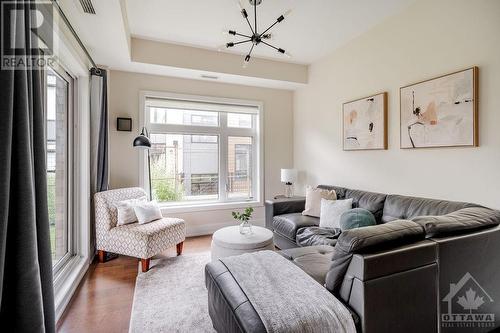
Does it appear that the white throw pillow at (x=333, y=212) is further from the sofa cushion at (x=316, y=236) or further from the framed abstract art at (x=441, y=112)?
the framed abstract art at (x=441, y=112)

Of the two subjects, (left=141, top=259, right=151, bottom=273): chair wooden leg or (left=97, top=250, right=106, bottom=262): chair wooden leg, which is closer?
(left=141, top=259, right=151, bottom=273): chair wooden leg

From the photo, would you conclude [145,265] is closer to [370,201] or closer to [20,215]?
[20,215]

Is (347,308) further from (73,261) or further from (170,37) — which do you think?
(170,37)

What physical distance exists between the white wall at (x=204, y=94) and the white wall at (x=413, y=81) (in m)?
0.66

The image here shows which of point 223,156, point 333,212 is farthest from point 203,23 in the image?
point 333,212

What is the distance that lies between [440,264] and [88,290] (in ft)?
9.37

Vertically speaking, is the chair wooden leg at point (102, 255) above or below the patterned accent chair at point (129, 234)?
below

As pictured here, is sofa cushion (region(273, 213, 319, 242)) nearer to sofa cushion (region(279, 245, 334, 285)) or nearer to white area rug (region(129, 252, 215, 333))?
sofa cushion (region(279, 245, 334, 285))

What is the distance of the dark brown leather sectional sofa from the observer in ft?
4.09

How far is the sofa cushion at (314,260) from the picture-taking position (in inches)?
65.4

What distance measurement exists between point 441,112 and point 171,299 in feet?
9.78

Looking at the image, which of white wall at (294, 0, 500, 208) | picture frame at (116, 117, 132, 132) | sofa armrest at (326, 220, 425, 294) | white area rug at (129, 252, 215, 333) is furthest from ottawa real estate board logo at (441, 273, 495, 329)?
picture frame at (116, 117, 132, 132)

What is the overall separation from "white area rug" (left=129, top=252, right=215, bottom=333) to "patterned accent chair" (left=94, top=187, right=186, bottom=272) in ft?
0.76

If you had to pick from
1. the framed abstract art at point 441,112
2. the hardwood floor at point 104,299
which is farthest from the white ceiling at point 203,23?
the hardwood floor at point 104,299
